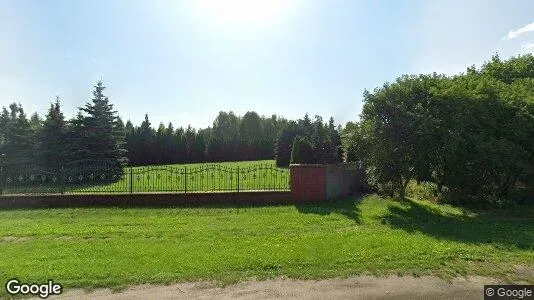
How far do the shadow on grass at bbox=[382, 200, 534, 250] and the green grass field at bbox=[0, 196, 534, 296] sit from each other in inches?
1.0

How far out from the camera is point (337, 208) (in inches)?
441

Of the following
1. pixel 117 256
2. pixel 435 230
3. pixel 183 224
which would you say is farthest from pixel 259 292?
pixel 435 230

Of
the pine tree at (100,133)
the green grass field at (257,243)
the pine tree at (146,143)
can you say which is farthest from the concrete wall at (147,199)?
the pine tree at (146,143)

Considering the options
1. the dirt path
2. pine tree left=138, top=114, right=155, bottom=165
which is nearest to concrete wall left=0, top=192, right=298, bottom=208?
the dirt path

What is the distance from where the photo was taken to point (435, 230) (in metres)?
8.67

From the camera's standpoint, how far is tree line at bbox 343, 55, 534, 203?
11.0 metres

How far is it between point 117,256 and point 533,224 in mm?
9782

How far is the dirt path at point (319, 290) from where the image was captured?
16.4ft

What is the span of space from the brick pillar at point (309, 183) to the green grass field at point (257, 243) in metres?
0.80

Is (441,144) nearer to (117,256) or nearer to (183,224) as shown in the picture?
(183,224)

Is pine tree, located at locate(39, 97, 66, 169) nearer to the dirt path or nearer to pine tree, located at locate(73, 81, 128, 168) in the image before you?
pine tree, located at locate(73, 81, 128, 168)

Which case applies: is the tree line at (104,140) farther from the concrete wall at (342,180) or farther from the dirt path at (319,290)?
the dirt path at (319,290)

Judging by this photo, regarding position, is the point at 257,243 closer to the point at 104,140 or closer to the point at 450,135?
the point at 450,135

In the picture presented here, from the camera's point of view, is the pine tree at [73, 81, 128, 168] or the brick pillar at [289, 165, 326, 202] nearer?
the brick pillar at [289, 165, 326, 202]
